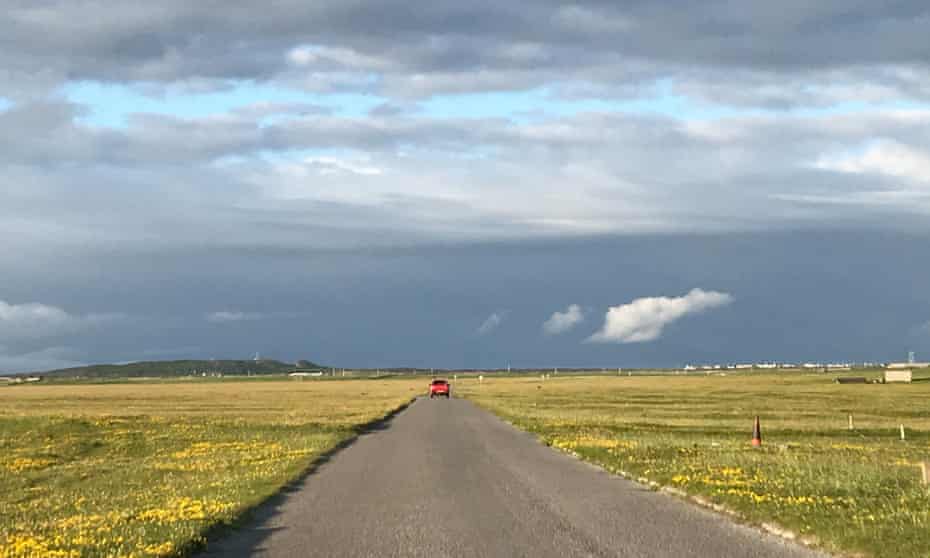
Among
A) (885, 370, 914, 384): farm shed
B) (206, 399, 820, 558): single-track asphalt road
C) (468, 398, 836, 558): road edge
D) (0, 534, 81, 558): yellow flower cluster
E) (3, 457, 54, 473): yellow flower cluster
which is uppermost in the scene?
(885, 370, 914, 384): farm shed

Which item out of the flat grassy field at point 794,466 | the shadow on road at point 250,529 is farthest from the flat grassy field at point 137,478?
the flat grassy field at point 794,466

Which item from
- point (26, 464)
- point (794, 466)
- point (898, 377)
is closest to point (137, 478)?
point (26, 464)

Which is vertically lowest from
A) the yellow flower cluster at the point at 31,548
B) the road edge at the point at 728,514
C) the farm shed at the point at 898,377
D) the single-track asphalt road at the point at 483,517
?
the road edge at the point at 728,514

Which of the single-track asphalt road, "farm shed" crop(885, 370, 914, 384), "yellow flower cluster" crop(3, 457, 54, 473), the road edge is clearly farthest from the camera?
"farm shed" crop(885, 370, 914, 384)

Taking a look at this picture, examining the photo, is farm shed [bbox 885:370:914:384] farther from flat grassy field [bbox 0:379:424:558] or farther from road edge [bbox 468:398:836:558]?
road edge [bbox 468:398:836:558]

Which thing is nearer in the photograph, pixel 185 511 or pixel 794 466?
pixel 185 511

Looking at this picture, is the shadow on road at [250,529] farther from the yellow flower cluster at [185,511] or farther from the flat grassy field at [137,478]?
the yellow flower cluster at [185,511]

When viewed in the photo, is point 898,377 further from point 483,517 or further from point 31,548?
point 31,548

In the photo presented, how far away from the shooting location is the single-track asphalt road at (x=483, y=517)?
16.3m

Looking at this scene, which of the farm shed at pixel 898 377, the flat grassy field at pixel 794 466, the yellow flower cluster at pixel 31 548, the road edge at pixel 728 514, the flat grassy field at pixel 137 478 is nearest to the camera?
the yellow flower cluster at pixel 31 548

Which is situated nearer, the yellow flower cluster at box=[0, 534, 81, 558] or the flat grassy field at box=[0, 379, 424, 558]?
the yellow flower cluster at box=[0, 534, 81, 558]

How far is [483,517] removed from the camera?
20.0 m

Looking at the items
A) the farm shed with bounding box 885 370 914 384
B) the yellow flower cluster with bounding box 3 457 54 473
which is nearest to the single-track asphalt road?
the yellow flower cluster with bounding box 3 457 54 473

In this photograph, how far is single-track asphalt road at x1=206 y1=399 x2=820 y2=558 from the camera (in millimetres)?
16281
